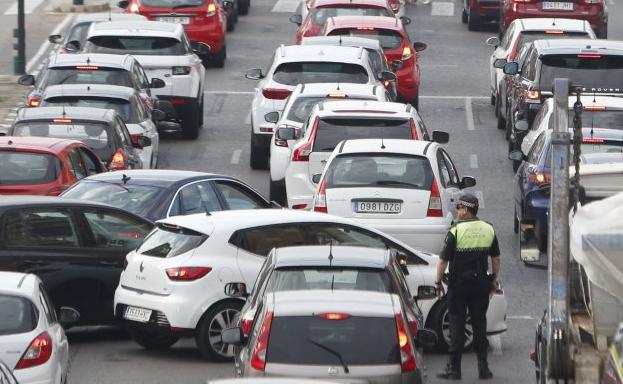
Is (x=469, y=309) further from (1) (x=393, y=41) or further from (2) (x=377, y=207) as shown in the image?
(1) (x=393, y=41)

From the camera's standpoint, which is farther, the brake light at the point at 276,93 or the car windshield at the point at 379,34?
the car windshield at the point at 379,34

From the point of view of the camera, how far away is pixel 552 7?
127 ft

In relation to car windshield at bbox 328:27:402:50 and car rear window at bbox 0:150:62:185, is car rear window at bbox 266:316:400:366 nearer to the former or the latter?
car rear window at bbox 0:150:62:185

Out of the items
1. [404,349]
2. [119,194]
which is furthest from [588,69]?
[404,349]

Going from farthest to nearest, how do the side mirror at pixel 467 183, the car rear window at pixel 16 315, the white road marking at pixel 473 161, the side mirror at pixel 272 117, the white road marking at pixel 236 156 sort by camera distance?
the white road marking at pixel 236 156
the white road marking at pixel 473 161
the side mirror at pixel 272 117
the side mirror at pixel 467 183
the car rear window at pixel 16 315

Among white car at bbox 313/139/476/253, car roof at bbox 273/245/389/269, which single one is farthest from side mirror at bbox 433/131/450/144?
car roof at bbox 273/245/389/269

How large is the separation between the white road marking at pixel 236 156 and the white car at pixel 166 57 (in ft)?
3.24

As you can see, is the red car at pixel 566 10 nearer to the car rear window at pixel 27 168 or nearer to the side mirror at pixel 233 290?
the car rear window at pixel 27 168

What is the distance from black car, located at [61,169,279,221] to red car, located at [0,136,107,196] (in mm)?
812

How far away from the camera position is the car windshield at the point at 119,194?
20.7 m

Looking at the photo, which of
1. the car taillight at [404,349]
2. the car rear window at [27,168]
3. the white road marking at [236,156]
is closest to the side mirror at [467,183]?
the car rear window at [27,168]

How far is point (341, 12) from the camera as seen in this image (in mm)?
36719

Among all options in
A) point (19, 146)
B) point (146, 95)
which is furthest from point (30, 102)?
point (19, 146)

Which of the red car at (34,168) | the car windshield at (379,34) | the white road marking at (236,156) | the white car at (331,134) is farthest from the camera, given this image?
the car windshield at (379,34)
